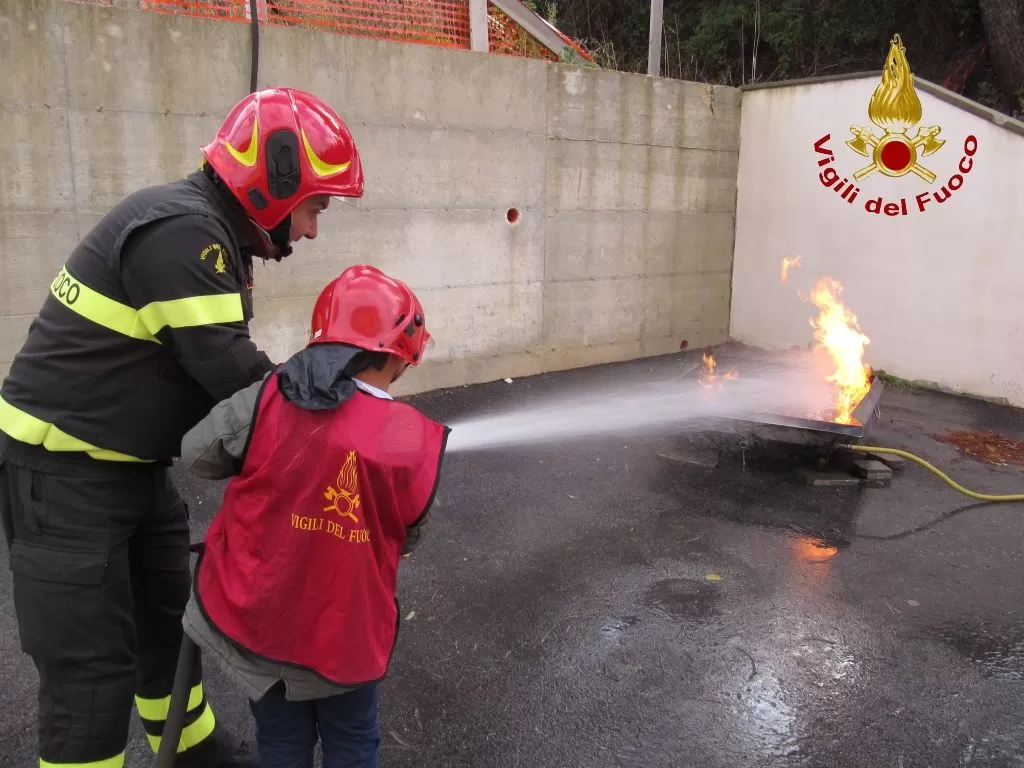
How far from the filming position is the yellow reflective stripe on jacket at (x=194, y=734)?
2629 mm

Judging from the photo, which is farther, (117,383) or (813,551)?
(813,551)

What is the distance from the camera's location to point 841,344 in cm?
721

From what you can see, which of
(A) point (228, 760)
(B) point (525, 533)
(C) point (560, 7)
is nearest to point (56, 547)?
(A) point (228, 760)

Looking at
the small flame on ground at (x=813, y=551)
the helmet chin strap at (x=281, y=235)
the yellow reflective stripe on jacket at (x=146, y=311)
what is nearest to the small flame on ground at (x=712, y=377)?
the small flame on ground at (x=813, y=551)

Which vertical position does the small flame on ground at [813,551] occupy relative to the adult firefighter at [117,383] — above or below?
below

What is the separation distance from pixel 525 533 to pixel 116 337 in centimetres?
302

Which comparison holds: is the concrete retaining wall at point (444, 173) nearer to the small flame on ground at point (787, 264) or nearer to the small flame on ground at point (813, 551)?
the small flame on ground at point (787, 264)

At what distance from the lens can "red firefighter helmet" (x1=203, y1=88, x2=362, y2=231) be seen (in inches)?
85.8

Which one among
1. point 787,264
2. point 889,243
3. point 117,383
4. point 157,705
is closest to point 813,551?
point 157,705

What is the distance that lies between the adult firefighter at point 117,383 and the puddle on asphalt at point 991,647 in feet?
10.9

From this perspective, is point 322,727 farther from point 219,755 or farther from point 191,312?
point 191,312

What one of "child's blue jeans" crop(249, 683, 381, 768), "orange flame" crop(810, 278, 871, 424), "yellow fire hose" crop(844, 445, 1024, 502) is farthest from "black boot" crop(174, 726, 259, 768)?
"yellow fire hose" crop(844, 445, 1024, 502)

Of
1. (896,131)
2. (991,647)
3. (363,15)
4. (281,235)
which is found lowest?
(991,647)

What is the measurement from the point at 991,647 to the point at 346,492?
3.25m
